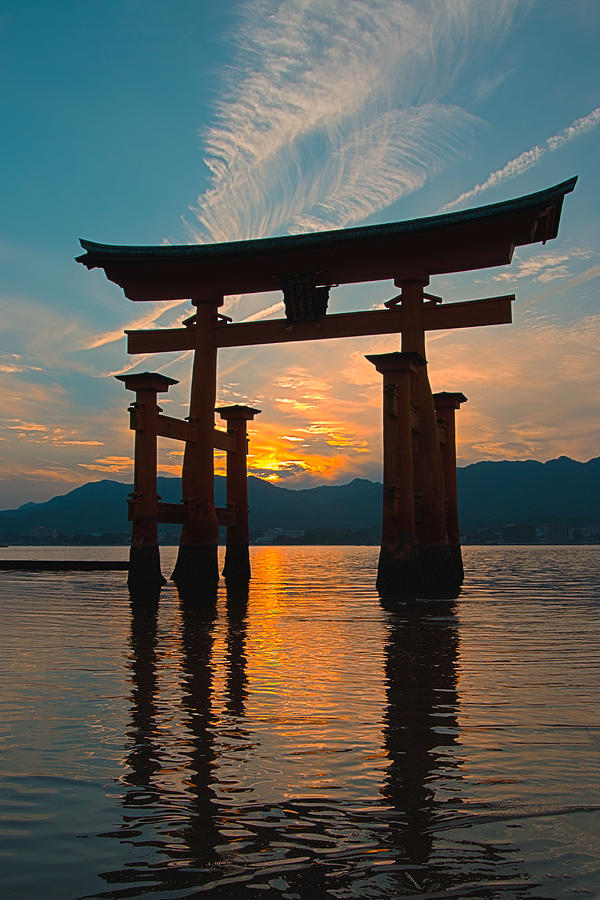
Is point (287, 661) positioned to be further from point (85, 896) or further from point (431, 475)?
point (431, 475)

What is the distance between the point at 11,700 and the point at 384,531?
37.2 feet

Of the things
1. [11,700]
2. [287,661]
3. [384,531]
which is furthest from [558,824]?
[384,531]

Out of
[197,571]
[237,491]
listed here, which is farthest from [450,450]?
[197,571]

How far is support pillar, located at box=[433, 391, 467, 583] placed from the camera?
23.1 m

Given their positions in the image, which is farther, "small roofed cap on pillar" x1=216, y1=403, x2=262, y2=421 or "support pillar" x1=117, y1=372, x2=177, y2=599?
"small roofed cap on pillar" x1=216, y1=403, x2=262, y2=421

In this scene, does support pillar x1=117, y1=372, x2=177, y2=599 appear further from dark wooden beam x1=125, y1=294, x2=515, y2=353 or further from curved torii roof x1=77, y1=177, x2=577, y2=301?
curved torii roof x1=77, y1=177, x2=577, y2=301

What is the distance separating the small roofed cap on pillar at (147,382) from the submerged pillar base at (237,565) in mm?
7391

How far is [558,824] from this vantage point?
3631 millimetres

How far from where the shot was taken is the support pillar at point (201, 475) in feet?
61.9

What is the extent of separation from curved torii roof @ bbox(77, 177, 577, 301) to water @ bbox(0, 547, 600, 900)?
35.7ft

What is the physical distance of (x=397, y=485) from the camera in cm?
1720

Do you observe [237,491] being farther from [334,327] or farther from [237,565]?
[334,327]

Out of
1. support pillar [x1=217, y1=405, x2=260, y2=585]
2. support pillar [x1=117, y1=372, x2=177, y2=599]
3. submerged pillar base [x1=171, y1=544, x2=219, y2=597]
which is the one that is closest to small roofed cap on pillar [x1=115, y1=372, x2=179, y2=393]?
support pillar [x1=117, y1=372, x2=177, y2=599]

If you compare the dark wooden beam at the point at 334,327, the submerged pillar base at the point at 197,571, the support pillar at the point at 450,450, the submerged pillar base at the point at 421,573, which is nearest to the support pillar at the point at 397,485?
the submerged pillar base at the point at 421,573
